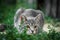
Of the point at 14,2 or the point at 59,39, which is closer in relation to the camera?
the point at 59,39

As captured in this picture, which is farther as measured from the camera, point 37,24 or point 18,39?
point 37,24

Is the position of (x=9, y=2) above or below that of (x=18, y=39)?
below

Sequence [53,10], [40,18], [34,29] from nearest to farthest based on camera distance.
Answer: [34,29]
[40,18]
[53,10]

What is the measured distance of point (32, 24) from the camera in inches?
323

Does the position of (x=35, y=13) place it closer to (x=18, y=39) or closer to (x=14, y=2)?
(x=18, y=39)

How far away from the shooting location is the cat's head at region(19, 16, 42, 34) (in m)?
8.03

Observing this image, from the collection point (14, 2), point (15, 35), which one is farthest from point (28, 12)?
point (14, 2)

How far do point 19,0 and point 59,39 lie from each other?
12675mm

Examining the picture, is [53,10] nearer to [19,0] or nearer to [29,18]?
[29,18]

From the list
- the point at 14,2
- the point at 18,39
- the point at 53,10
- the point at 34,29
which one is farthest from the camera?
the point at 14,2

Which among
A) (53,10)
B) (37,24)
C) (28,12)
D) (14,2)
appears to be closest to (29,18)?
(37,24)

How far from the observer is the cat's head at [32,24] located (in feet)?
26.3

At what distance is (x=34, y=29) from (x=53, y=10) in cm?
491

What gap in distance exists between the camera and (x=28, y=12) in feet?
30.6
